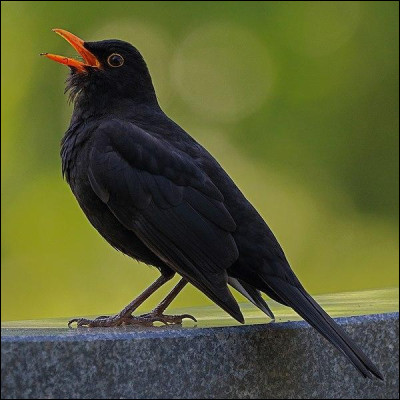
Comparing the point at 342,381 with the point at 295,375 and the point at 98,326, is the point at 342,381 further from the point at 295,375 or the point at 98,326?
the point at 98,326

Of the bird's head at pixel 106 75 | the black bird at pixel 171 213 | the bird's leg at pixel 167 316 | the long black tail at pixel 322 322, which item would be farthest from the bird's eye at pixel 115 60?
the long black tail at pixel 322 322

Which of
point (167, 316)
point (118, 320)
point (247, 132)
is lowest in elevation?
point (247, 132)

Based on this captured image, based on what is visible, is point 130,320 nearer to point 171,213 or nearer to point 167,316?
point 167,316

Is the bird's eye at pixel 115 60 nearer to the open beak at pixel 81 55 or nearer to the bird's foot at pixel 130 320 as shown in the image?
the open beak at pixel 81 55

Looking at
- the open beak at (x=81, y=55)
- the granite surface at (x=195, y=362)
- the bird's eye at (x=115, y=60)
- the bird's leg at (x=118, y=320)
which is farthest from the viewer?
the bird's eye at (x=115, y=60)

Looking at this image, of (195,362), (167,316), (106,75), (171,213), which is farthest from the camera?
(106,75)

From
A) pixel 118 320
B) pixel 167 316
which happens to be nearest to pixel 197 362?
pixel 118 320

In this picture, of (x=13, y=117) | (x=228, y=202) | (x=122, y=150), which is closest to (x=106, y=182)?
(x=122, y=150)
